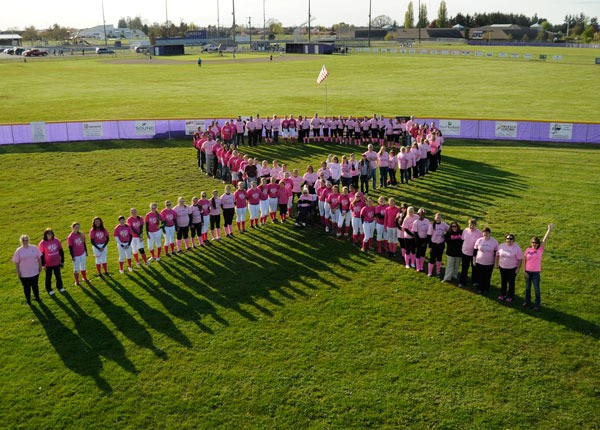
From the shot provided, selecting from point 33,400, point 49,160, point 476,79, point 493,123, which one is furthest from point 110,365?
point 476,79

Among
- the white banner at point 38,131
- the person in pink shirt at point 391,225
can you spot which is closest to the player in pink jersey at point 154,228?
the person in pink shirt at point 391,225

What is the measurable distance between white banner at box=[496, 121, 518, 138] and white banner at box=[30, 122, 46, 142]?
26.6m

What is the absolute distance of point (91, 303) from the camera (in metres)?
13.0

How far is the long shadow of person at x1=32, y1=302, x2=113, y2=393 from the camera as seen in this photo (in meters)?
A: 10.4

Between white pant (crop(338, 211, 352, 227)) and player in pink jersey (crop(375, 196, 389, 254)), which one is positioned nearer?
player in pink jersey (crop(375, 196, 389, 254))

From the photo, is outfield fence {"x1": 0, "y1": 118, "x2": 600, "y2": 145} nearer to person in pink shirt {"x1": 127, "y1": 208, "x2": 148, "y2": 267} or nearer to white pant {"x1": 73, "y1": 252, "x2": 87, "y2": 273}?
person in pink shirt {"x1": 127, "y1": 208, "x2": 148, "y2": 267}

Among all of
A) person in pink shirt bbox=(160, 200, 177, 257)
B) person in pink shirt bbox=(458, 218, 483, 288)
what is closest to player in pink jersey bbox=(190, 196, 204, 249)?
person in pink shirt bbox=(160, 200, 177, 257)

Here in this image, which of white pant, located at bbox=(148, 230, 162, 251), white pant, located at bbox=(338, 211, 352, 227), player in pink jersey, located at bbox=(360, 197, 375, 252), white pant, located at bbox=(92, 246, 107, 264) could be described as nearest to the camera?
white pant, located at bbox=(92, 246, 107, 264)

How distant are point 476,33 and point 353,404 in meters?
155

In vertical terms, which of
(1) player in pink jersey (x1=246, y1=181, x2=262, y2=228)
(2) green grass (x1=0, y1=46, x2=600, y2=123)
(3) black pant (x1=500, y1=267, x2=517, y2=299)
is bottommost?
(3) black pant (x1=500, y1=267, x2=517, y2=299)

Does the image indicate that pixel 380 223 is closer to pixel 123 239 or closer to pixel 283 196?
pixel 283 196

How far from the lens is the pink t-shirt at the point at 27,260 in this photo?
1262 centimetres

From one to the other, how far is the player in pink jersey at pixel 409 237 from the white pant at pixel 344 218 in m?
2.61

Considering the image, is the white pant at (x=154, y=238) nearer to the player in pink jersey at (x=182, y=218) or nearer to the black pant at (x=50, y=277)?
the player in pink jersey at (x=182, y=218)
